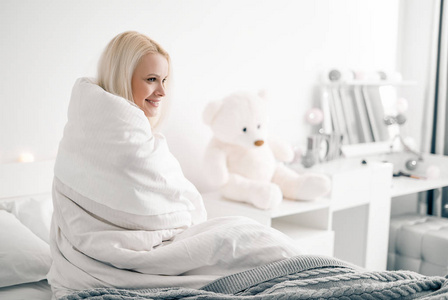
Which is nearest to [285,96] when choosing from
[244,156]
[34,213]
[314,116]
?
[314,116]

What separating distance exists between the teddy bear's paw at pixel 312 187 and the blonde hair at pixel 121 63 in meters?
1.14

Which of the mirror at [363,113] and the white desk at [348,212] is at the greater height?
the mirror at [363,113]

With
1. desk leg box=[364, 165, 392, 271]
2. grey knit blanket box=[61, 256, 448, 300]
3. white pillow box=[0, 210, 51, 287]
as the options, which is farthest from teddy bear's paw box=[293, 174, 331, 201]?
white pillow box=[0, 210, 51, 287]

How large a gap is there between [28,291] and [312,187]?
1388 mm

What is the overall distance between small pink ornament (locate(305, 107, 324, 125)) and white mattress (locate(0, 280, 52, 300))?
1.90 metres

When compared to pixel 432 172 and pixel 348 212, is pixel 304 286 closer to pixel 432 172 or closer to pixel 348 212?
pixel 348 212

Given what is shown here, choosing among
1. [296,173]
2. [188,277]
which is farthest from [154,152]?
[296,173]

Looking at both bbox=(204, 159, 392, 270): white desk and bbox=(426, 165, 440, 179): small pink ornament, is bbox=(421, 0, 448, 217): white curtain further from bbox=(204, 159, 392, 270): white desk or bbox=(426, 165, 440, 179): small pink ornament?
bbox=(204, 159, 392, 270): white desk

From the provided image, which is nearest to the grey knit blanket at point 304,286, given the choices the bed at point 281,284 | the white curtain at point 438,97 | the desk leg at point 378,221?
the bed at point 281,284

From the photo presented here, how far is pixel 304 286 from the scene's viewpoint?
54.5 inches

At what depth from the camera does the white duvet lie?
1.49 meters

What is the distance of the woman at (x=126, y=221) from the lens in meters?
1.49

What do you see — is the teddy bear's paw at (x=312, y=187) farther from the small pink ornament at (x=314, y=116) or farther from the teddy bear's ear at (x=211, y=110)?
the small pink ornament at (x=314, y=116)

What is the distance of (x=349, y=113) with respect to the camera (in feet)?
11.4
